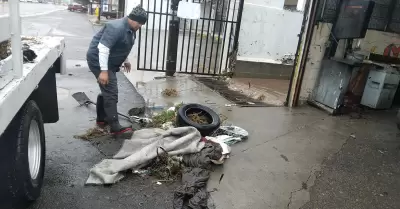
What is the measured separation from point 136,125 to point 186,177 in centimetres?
169

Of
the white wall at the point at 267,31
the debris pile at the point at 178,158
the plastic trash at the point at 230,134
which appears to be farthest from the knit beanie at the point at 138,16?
the white wall at the point at 267,31

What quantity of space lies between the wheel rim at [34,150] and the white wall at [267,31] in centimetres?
611

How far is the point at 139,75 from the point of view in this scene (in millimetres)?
7871

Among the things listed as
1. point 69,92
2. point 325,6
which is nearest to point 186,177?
point 69,92

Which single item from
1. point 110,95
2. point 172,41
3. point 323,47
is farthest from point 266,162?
point 172,41

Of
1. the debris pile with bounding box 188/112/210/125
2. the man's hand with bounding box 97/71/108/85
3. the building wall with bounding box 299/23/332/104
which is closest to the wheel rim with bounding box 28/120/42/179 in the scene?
the man's hand with bounding box 97/71/108/85

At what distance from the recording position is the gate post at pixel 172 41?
24.3 ft

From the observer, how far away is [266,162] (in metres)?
4.20

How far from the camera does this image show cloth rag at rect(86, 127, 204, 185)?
3365 millimetres

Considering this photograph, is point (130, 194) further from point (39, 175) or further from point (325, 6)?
point (325, 6)

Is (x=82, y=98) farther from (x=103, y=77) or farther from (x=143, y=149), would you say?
(x=143, y=149)

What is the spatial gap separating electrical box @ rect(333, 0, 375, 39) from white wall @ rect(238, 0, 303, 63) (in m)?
2.21

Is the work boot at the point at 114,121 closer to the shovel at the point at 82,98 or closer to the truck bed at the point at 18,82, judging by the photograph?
the truck bed at the point at 18,82

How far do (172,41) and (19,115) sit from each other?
5.56 metres
